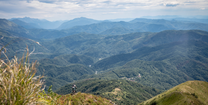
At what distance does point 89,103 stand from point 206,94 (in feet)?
268

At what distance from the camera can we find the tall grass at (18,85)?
615 cm

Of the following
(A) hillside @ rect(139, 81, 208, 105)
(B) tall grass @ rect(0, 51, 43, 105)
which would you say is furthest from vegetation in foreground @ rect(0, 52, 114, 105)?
(A) hillside @ rect(139, 81, 208, 105)

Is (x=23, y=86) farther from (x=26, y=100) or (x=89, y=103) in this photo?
(x=89, y=103)

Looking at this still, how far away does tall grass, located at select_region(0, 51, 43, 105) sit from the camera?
6.15 m

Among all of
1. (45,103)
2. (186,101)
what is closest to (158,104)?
(186,101)

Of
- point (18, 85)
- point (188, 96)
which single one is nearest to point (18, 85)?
point (18, 85)

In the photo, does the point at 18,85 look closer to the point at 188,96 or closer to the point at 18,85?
the point at 18,85

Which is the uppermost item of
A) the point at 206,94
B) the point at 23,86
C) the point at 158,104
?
the point at 23,86

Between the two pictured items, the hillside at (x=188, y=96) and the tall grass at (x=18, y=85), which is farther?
the hillside at (x=188, y=96)

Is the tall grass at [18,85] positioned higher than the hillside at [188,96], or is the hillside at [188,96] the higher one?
the tall grass at [18,85]

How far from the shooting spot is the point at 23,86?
21.6 ft

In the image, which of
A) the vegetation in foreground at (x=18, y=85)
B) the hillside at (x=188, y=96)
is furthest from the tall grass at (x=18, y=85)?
the hillside at (x=188, y=96)

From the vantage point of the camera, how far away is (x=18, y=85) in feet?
21.1

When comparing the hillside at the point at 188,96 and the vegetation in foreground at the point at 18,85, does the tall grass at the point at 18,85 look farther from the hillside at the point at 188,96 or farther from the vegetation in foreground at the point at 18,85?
the hillside at the point at 188,96
